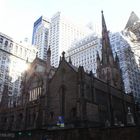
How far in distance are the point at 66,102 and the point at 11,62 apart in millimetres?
76068

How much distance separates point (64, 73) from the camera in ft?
137

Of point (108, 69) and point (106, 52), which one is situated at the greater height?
point (106, 52)

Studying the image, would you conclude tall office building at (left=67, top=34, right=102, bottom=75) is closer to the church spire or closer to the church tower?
the church spire

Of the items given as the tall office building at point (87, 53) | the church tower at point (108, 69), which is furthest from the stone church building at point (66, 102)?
the tall office building at point (87, 53)

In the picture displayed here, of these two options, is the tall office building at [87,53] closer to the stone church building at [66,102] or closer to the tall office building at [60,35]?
the tall office building at [60,35]

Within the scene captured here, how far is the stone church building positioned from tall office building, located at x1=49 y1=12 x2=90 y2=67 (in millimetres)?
101394

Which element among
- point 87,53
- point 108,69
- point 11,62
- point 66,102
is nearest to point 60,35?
point 87,53

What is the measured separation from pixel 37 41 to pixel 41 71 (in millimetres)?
144805

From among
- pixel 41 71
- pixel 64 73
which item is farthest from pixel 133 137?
pixel 41 71

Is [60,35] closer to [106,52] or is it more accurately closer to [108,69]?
[106,52]

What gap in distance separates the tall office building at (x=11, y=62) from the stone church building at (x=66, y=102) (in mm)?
46607

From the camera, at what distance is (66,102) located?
128 ft

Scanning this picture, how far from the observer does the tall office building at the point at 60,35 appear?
160 m

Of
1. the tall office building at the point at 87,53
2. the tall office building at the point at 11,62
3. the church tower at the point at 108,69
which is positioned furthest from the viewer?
the tall office building at the point at 87,53
